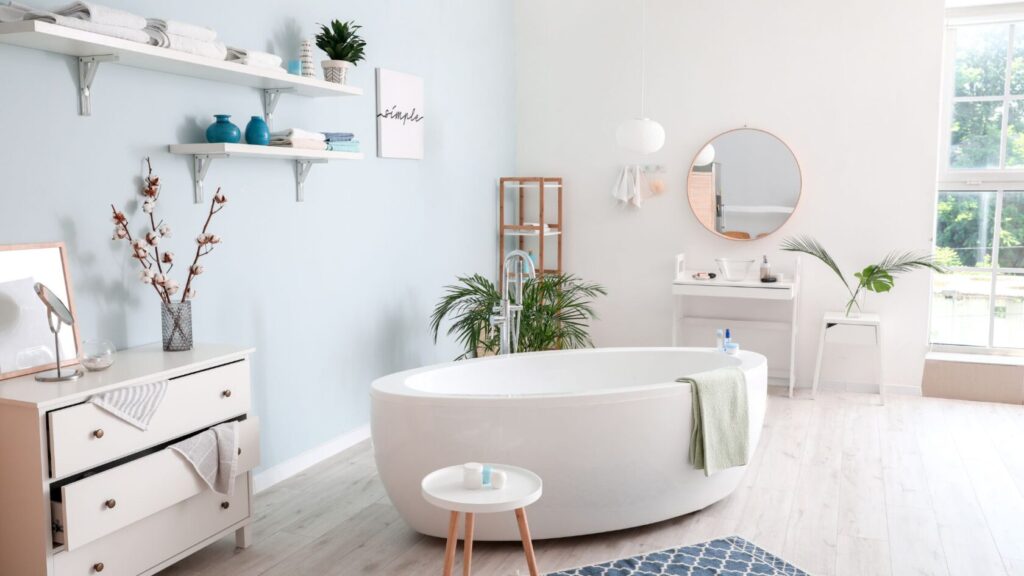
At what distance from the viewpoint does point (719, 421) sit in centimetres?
316

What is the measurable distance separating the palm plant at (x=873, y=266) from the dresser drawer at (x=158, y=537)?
3.69 m

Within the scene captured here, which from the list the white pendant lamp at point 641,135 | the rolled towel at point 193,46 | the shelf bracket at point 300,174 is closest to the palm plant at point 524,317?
the white pendant lamp at point 641,135

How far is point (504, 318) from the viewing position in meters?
3.76

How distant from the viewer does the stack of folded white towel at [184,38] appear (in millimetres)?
2693

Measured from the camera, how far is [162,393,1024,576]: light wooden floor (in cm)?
291

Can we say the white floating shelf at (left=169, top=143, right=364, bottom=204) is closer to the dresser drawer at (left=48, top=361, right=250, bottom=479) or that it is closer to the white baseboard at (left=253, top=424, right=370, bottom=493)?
the dresser drawer at (left=48, top=361, right=250, bottom=479)

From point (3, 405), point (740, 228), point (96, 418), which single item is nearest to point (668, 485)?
point (96, 418)

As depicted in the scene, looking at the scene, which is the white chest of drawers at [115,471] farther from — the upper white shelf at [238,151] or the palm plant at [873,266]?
the palm plant at [873,266]

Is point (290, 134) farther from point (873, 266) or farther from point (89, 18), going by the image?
point (873, 266)

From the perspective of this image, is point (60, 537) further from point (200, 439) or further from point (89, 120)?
point (89, 120)

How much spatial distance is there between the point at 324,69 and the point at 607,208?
2662 millimetres

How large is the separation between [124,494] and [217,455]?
364mm

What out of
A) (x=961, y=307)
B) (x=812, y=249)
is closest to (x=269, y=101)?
(x=812, y=249)

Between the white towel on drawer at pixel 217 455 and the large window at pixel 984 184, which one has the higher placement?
the large window at pixel 984 184
